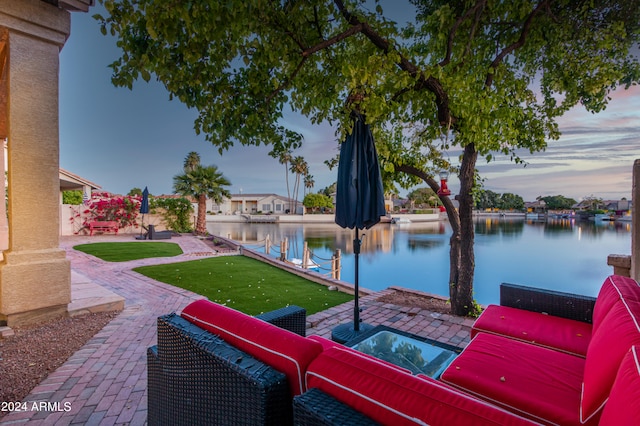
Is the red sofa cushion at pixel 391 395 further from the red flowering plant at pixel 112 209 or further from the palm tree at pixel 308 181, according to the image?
the palm tree at pixel 308 181

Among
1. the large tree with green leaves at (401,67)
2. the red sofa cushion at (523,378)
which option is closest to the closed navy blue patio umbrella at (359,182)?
the large tree with green leaves at (401,67)

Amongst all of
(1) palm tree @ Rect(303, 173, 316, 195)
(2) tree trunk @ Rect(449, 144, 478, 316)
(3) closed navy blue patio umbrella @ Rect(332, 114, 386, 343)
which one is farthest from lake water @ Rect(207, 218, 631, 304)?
(1) palm tree @ Rect(303, 173, 316, 195)

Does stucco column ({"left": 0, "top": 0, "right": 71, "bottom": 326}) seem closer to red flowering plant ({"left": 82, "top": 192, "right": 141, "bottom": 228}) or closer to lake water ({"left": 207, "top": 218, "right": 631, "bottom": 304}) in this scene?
lake water ({"left": 207, "top": 218, "right": 631, "bottom": 304})

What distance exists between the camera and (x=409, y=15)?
206 inches

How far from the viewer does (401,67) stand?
3.71 metres

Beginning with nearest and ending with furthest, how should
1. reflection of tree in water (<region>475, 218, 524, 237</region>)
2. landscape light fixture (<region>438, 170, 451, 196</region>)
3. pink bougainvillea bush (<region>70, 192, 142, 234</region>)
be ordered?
landscape light fixture (<region>438, 170, 451, 196</region>), pink bougainvillea bush (<region>70, 192, 142, 234</region>), reflection of tree in water (<region>475, 218, 524, 237</region>)

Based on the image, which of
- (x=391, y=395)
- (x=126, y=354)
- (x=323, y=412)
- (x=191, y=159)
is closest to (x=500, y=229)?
(x=191, y=159)

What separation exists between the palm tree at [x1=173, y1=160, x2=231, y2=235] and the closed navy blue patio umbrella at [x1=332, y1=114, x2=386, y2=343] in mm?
16447

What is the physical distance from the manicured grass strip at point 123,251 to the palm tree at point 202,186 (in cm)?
653

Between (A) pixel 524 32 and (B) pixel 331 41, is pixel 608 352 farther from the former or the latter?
(A) pixel 524 32

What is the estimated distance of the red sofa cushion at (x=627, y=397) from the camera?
77 centimetres

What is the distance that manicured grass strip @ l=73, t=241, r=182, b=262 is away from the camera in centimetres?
917

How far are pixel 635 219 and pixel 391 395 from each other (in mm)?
4104

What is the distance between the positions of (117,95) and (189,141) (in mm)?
11367
